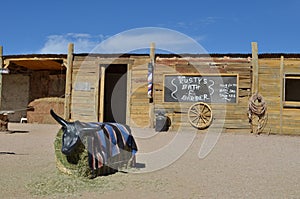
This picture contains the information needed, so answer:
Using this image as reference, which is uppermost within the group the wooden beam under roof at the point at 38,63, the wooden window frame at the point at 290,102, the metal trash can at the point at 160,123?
the wooden beam under roof at the point at 38,63

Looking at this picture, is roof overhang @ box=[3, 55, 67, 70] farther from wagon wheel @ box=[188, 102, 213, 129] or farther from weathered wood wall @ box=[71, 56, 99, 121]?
wagon wheel @ box=[188, 102, 213, 129]

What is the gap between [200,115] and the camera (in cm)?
1280

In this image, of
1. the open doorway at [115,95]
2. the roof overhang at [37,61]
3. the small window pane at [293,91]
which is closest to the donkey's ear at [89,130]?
the roof overhang at [37,61]

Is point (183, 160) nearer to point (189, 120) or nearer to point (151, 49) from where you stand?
point (189, 120)

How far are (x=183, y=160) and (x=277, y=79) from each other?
257 inches

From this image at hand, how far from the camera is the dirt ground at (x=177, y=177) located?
458 cm

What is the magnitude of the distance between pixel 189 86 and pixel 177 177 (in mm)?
7531

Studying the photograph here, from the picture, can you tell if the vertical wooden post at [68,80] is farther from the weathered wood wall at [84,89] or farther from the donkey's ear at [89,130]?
the donkey's ear at [89,130]

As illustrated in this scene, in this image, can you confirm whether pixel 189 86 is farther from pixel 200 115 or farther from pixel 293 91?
pixel 293 91

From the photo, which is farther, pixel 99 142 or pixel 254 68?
pixel 254 68

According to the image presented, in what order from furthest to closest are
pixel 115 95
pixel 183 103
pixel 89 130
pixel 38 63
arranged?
pixel 115 95 < pixel 38 63 < pixel 183 103 < pixel 89 130

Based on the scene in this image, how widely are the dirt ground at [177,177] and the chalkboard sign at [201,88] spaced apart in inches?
152

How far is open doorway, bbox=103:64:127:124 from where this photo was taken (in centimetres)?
1820

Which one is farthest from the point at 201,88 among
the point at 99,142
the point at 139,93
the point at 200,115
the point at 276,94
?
the point at 99,142
